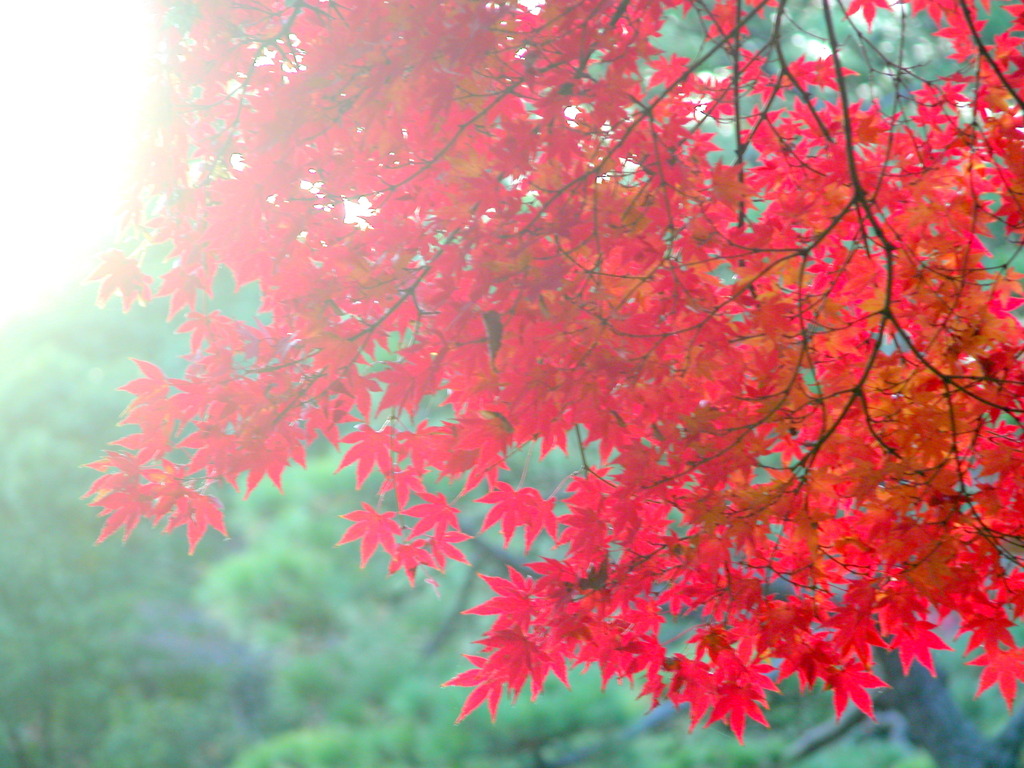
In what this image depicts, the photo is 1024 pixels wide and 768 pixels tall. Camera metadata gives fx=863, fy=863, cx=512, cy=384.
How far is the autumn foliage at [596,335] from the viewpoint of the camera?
1097 mm

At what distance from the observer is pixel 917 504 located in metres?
1.10

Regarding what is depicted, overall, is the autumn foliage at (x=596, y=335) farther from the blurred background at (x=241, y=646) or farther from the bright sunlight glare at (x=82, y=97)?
the blurred background at (x=241, y=646)

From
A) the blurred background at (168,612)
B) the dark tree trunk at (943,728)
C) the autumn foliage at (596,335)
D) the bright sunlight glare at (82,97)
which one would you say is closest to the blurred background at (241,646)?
the blurred background at (168,612)

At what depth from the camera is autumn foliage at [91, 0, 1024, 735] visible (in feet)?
3.60

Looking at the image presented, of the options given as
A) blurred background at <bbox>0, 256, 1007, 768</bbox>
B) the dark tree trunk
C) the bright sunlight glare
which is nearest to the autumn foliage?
the bright sunlight glare

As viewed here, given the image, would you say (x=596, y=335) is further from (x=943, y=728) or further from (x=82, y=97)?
(x=943, y=728)

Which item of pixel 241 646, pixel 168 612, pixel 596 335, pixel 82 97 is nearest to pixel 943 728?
pixel 596 335

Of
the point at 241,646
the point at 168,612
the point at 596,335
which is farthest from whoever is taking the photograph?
the point at 241,646

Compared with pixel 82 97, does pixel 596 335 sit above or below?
below

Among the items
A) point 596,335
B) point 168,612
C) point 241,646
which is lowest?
point 596,335

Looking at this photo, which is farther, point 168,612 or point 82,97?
point 168,612

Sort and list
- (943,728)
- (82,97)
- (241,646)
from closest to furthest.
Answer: (82,97) < (943,728) < (241,646)

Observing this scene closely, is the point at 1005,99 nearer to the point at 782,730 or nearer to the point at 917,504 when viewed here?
the point at 917,504

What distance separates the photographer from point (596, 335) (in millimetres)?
1092
